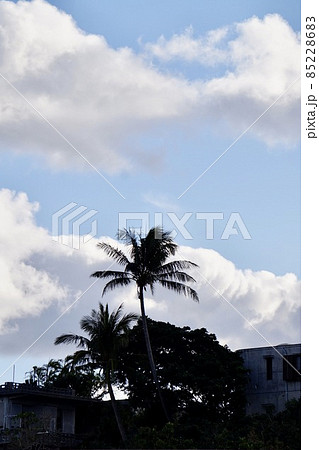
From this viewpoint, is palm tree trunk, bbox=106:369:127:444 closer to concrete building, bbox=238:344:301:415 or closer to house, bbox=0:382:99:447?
house, bbox=0:382:99:447

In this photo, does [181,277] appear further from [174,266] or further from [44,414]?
[44,414]

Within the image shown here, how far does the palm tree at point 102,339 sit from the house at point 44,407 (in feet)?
8.12

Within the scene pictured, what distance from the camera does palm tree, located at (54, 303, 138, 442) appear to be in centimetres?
4053

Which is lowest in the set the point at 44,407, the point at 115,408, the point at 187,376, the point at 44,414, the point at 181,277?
the point at 44,414

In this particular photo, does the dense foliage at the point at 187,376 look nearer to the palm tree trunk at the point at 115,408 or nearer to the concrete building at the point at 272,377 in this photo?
the concrete building at the point at 272,377

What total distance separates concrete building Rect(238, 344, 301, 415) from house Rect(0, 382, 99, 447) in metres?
8.48

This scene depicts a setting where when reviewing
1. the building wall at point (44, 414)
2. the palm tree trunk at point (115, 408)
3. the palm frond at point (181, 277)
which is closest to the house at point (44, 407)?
the building wall at point (44, 414)

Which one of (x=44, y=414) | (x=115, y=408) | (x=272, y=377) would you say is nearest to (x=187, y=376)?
(x=115, y=408)

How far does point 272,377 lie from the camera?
43000 millimetres

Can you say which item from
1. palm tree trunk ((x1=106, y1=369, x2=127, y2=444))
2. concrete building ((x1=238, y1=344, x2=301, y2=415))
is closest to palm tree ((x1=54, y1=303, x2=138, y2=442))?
palm tree trunk ((x1=106, y1=369, x2=127, y2=444))

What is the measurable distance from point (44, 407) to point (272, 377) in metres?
11.7

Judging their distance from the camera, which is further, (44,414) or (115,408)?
(44,414)
